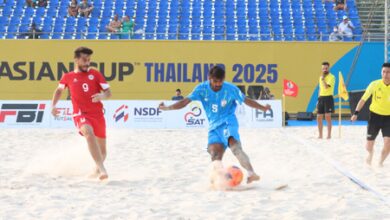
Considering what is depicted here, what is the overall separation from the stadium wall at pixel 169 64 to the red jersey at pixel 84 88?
16.0 metres

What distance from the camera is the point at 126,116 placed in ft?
62.3

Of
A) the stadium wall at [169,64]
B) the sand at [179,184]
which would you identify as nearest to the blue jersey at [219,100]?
the sand at [179,184]

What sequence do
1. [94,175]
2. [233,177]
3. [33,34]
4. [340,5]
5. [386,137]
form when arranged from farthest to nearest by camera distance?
[340,5], [33,34], [386,137], [94,175], [233,177]

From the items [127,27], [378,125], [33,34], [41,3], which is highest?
[41,3]

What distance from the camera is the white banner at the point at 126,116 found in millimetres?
18719

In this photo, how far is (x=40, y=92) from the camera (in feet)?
78.2

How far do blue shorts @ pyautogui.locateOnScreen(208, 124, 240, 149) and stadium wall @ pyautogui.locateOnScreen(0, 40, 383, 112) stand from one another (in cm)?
1683

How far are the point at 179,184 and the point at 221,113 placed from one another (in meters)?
1.08

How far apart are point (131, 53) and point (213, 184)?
17358mm

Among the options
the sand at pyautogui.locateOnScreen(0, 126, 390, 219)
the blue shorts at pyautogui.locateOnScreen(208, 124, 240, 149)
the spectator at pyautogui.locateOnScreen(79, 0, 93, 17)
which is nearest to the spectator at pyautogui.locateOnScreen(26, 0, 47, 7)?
the spectator at pyautogui.locateOnScreen(79, 0, 93, 17)

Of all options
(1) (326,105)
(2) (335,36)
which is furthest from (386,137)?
(2) (335,36)

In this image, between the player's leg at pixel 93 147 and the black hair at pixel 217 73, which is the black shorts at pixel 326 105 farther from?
the black hair at pixel 217 73

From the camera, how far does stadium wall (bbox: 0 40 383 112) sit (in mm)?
23734

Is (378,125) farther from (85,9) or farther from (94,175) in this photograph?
(85,9)
